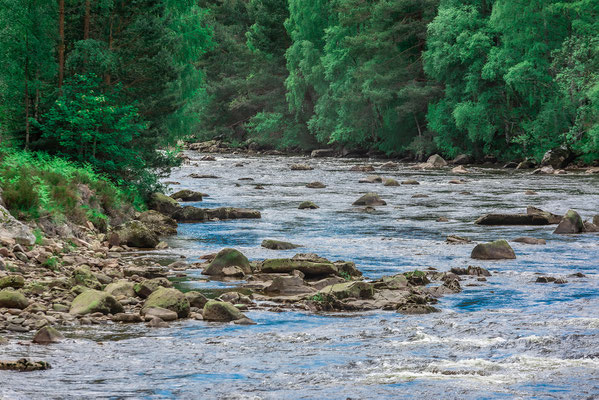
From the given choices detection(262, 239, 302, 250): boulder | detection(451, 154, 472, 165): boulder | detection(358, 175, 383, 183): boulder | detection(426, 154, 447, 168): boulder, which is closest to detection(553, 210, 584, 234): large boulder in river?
detection(262, 239, 302, 250): boulder

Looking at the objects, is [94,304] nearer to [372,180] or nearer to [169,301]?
[169,301]

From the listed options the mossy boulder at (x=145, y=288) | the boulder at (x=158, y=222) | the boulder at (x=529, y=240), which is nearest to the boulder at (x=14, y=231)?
the mossy boulder at (x=145, y=288)

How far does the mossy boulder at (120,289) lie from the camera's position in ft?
42.3

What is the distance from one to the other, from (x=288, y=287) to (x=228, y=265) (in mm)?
1945

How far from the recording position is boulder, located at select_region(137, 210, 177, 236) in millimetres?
21297

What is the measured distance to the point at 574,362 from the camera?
9.84 metres

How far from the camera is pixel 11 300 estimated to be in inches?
456

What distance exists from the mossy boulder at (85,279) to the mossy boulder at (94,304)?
96 centimetres

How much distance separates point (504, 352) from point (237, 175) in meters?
34.1

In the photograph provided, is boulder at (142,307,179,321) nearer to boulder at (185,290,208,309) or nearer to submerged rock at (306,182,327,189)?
boulder at (185,290,208,309)

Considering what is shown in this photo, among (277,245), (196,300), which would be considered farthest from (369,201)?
(196,300)

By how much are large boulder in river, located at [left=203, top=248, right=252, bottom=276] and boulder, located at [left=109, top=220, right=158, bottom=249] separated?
3.40 meters

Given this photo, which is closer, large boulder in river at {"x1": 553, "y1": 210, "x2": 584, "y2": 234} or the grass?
the grass

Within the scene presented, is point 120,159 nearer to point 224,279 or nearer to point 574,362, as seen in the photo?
point 224,279
